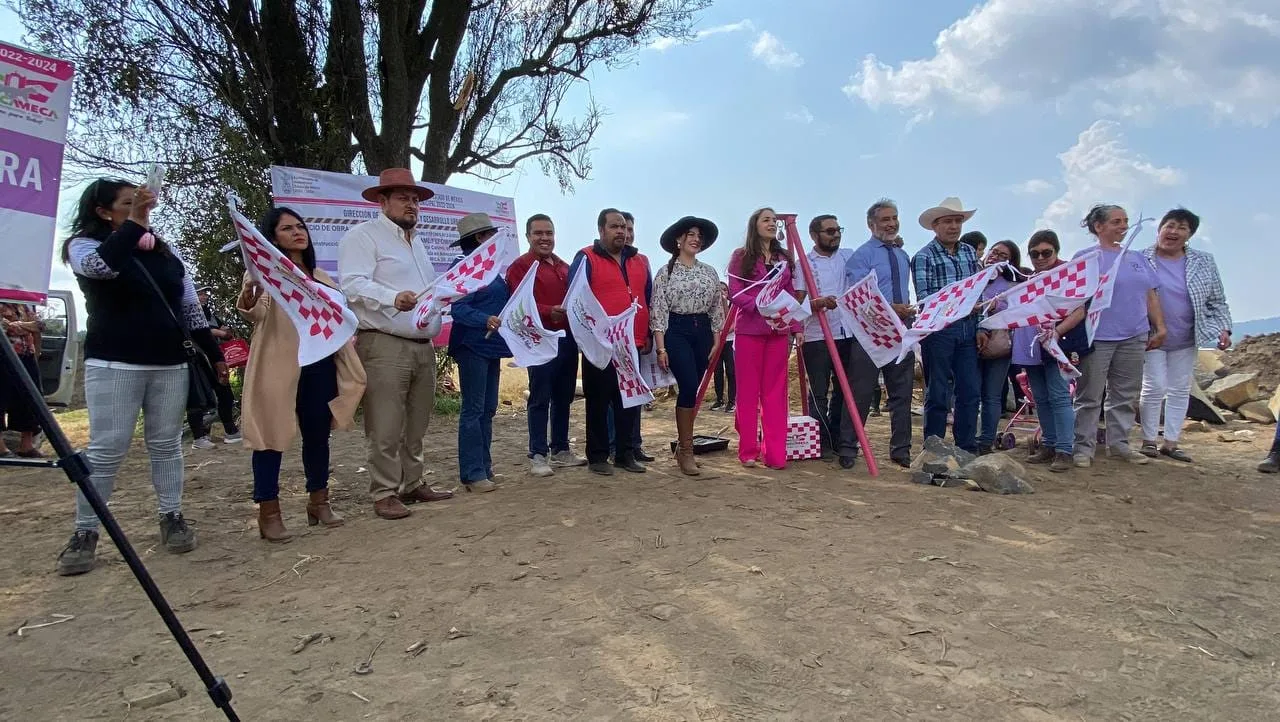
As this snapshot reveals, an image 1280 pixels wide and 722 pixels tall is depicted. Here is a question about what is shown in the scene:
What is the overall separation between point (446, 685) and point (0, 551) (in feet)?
10.8

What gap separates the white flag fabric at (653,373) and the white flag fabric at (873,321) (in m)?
1.52

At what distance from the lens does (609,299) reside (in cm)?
541

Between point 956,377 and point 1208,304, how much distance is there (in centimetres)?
226

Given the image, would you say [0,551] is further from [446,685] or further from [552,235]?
[552,235]

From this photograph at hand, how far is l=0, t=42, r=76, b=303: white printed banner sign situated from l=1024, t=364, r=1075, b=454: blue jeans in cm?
659

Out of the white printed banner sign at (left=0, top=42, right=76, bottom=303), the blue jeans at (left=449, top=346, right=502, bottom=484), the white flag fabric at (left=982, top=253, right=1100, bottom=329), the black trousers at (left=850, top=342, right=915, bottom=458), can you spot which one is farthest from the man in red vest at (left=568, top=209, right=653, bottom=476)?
the white printed banner sign at (left=0, top=42, right=76, bottom=303)

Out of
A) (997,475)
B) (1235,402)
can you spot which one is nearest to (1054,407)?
(997,475)

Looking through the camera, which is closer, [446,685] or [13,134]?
[446,685]

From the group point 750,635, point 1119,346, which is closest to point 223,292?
point 750,635

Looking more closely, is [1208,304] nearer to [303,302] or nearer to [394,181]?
[394,181]

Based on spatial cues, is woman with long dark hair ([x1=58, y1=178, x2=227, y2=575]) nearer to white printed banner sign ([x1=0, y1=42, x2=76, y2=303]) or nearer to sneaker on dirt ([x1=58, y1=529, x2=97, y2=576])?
sneaker on dirt ([x1=58, y1=529, x2=97, y2=576])

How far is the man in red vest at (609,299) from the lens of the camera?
539 centimetres

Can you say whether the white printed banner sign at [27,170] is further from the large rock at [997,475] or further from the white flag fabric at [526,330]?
the large rock at [997,475]

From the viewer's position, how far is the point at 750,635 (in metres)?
2.65
